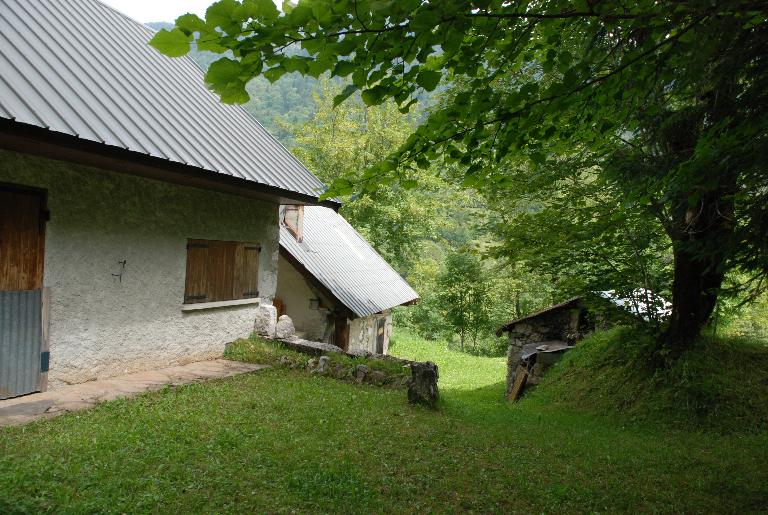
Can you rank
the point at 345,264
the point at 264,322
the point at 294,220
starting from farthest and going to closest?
the point at 345,264, the point at 294,220, the point at 264,322

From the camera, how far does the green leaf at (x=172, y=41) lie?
2.12m

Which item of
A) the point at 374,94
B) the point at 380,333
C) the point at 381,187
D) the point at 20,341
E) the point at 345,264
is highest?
the point at 381,187

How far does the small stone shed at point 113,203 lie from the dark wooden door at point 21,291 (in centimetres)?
1

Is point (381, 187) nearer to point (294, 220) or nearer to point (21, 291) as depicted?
point (294, 220)

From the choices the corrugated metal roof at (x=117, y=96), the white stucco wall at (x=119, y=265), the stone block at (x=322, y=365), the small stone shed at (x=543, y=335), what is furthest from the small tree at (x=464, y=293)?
the white stucco wall at (x=119, y=265)

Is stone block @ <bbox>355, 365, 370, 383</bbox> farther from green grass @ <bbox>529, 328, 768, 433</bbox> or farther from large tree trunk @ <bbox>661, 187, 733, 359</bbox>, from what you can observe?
large tree trunk @ <bbox>661, 187, 733, 359</bbox>

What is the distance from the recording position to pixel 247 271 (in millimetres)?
9430

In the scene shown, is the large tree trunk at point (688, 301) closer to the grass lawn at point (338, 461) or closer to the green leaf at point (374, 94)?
the grass lawn at point (338, 461)

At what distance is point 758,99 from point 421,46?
3623 mm

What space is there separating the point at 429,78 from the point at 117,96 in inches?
225

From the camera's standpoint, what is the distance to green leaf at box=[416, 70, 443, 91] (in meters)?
2.73

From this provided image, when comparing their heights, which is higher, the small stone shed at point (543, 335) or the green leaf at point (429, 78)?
the green leaf at point (429, 78)

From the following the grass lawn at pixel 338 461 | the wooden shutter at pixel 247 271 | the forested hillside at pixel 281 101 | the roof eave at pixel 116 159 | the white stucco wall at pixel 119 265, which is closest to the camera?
the grass lawn at pixel 338 461

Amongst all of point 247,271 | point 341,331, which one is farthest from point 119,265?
point 341,331
